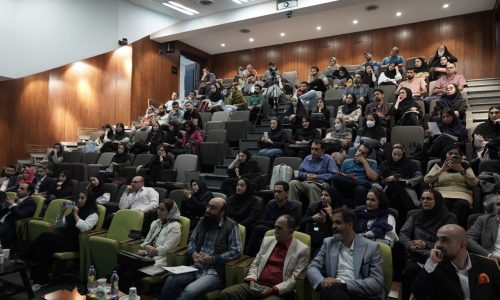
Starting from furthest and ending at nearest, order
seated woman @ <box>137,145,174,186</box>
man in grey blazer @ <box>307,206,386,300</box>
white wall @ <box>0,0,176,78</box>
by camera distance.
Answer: white wall @ <box>0,0,176,78</box>, seated woman @ <box>137,145,174,186</box>, man in grey blazer @ <box>307,206,386,300</box>

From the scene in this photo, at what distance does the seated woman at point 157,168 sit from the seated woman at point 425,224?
3.77 meters

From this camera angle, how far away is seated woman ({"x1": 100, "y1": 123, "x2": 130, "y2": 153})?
7.29 meters

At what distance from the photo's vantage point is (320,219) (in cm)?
319

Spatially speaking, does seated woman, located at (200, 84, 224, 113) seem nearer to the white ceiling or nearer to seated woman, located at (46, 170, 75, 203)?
the white ceiling

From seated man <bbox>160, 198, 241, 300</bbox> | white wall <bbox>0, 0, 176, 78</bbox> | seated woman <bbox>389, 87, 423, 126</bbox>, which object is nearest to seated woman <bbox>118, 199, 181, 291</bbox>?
seated man <bbox>160, 198, 241, 300</bbox>

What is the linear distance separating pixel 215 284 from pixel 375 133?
3.13 meters

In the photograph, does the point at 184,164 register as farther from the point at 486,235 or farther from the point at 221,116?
the point at 486,235

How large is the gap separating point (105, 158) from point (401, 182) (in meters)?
5.33

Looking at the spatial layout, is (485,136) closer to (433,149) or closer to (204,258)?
(433,149)

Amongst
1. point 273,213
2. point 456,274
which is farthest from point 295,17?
point 456,274

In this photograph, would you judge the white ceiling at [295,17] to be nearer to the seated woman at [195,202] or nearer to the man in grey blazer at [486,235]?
the seated woman at [195,202]

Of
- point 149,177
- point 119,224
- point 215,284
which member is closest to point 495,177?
point 215,284

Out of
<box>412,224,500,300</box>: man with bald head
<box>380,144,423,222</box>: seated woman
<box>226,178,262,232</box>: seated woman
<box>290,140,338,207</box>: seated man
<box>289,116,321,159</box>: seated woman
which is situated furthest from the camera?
<box>289,116,321,159</box>: seated woman

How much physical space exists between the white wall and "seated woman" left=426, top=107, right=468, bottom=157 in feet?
25.1
